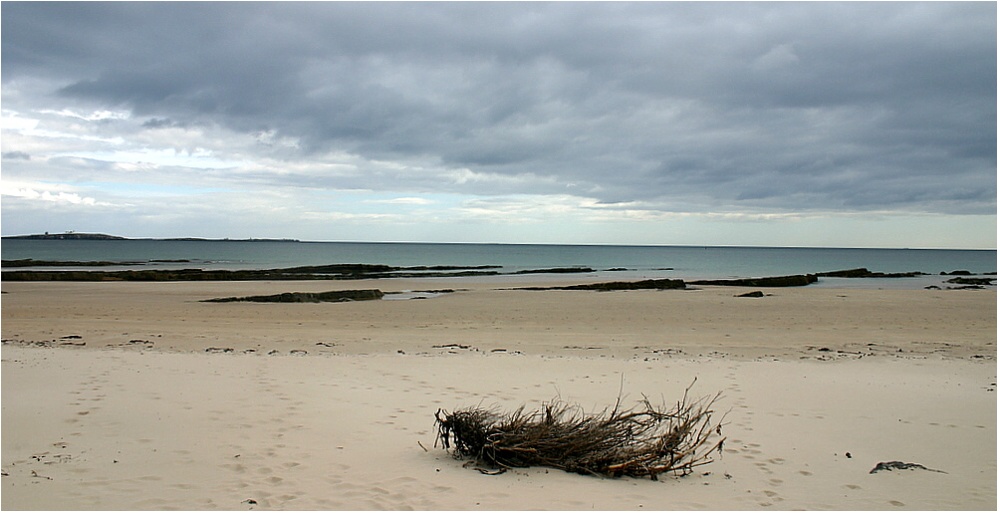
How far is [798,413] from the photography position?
789 centimetres

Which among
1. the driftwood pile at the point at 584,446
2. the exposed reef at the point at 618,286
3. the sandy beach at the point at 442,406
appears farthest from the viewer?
the exposed reef at the point at 618,286

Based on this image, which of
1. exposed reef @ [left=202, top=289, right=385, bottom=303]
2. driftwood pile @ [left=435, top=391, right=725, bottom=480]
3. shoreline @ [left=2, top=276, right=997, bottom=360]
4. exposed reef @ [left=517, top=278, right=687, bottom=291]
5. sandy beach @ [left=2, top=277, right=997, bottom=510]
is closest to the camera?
sandy beach @ [left=2, top=277, right=997, bottom=510]

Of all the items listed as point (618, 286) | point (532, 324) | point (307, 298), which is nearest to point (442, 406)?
point (532, 324)

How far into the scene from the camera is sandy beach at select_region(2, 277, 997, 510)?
5.14 metres

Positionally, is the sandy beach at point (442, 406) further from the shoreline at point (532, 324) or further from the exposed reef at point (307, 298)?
the exposed reef at point (307, 298)

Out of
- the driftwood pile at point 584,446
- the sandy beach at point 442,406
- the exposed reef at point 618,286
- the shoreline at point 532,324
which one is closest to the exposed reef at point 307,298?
the shoreline at point 532,324

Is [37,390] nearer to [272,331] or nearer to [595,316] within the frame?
[272,331]

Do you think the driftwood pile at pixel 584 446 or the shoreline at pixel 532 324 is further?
the shoreline at pixel 532 324

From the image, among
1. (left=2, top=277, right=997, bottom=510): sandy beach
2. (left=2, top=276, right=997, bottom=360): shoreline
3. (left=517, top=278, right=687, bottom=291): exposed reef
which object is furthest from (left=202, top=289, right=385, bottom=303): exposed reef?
(left=517, top=278, right=687, bottom=291): exposed reef

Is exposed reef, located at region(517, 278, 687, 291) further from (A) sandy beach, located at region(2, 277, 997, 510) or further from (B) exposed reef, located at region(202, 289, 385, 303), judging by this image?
(A) sandy beach, located at region(2, 277, 997, 510)

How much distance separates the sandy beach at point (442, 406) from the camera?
5145mm

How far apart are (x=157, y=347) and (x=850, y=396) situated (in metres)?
11.3

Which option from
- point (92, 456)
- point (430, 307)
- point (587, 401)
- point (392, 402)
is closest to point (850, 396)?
point (587, 401)

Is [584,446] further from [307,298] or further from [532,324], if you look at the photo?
[307,298]
